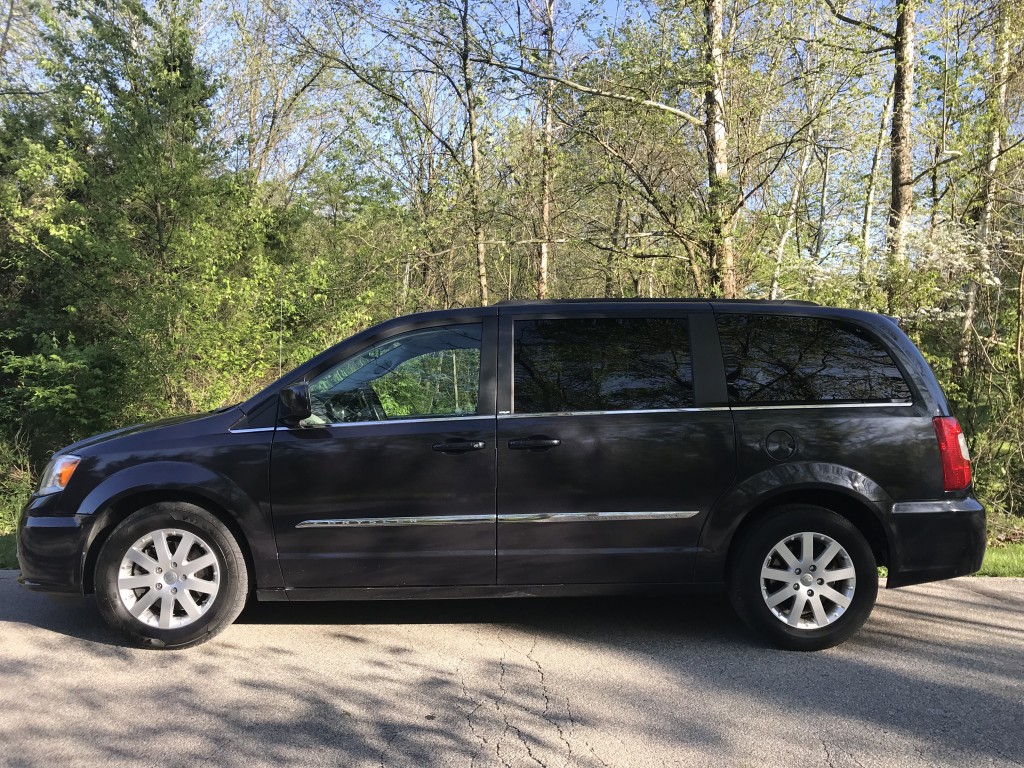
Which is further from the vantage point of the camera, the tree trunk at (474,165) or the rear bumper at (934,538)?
the tree trunk at (474,165)

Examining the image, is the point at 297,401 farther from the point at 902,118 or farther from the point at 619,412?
the point at 902,118

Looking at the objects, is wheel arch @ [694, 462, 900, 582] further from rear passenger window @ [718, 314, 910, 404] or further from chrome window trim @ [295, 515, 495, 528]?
chrome window trim @ [295, 515, 495, 528]

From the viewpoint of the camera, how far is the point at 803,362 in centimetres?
446

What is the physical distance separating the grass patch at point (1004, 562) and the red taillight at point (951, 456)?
65.5 inches

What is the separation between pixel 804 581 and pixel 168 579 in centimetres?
351

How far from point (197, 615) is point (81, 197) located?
9.55 m

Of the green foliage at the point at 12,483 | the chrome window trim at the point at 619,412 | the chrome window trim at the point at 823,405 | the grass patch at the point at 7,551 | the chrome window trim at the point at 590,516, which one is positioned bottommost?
the grass patch at the point at 7,551

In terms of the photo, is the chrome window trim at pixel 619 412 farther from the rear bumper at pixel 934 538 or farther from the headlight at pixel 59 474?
the headlight at pixel 59 474

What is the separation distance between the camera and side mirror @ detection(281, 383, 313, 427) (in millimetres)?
4168

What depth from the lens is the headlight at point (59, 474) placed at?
4332mm

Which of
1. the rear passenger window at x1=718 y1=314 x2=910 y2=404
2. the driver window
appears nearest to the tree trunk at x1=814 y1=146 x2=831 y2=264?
the rear passenger window at x1=718 y1=314 x2=910 y2=404

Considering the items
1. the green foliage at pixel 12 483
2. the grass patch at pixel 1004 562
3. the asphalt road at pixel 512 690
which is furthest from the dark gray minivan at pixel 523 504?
the green foliage at pixel 12 483

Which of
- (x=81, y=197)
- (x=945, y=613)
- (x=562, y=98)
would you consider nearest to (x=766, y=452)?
(x=945, y=613)

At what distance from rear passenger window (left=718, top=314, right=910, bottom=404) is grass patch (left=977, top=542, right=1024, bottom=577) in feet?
7.04
